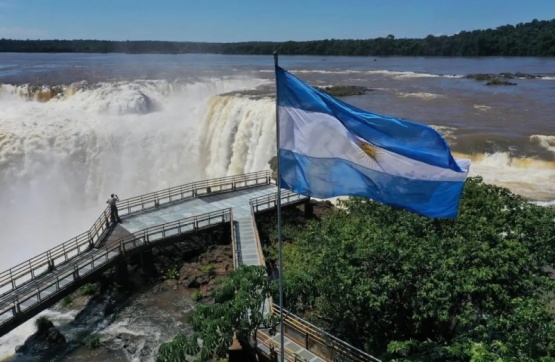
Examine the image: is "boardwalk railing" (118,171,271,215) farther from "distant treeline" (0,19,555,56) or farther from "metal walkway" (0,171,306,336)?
"distant treeline" (0,19,555,56)

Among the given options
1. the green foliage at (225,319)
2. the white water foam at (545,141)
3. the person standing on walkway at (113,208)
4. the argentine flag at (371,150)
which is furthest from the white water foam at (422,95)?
the argentine flag at (371,150)

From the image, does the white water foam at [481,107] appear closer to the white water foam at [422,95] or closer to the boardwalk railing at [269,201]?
the white water foam at [422,95]

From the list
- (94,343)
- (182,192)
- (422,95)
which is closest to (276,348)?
(94,343)

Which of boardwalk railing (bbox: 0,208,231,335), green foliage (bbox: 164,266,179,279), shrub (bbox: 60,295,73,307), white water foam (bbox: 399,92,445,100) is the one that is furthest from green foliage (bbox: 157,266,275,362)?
white water foam (bbox: 399,92,445,100)

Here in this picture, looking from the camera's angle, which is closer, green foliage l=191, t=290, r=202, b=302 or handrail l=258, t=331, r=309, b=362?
handrail l=258, t=331, r=309, b=362

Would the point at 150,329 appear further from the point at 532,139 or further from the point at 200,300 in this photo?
the point at 532,139

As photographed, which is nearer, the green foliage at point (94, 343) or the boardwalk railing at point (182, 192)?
the green foliage at point (94, 343)

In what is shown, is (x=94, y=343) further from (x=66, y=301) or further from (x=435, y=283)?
(x=435, y=283)

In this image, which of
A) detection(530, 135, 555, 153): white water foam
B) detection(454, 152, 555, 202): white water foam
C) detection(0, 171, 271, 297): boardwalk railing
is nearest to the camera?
detection(0, 171, 271, 297): boardwalk railing
